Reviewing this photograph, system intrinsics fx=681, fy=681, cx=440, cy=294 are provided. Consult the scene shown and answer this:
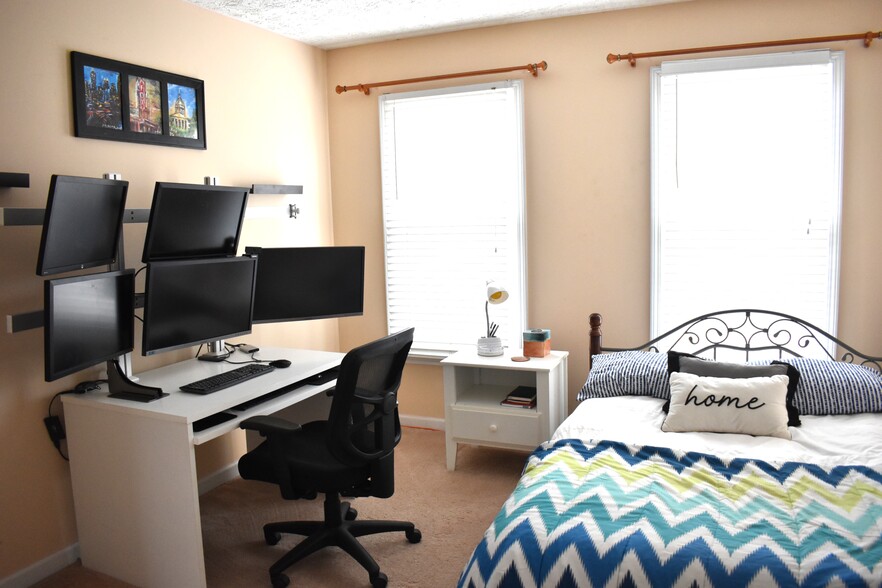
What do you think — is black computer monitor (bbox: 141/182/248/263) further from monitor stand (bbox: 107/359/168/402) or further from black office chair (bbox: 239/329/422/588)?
black office chair (bbox: 239/329/422/588)

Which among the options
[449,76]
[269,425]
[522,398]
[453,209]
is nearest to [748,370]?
[522,398]

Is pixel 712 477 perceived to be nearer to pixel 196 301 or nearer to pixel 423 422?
pixel 196 301

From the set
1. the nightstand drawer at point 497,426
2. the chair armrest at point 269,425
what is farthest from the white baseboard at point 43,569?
the nightstand drawer at point 497,426

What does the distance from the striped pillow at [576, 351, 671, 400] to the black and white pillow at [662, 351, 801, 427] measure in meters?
0.12

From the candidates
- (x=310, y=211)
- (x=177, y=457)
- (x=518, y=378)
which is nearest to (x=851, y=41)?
(x=518, y=378)

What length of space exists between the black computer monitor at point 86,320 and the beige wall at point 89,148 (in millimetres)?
378

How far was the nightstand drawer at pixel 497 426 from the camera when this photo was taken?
3.67 meters

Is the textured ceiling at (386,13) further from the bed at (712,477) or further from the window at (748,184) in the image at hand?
the bed at (712,477)

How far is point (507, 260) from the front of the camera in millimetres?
4199

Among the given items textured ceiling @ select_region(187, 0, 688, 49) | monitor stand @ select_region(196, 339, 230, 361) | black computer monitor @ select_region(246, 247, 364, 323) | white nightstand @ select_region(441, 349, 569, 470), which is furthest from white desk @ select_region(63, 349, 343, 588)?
textured ceiling @ select_region(187, 0, 688, 49)

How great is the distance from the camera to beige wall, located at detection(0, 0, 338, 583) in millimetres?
2744

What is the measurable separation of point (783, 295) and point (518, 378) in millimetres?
1534

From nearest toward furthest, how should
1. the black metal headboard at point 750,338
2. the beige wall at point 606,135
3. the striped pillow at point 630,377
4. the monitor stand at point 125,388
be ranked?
the monitor stand at point 125,388 → the striped pillow at point 630,377 → the beige wall at point 606,135 → the black metal headboard at point 750,338

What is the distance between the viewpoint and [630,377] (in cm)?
341
